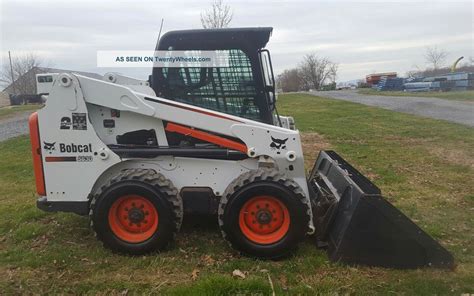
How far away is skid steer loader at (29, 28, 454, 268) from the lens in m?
4.11

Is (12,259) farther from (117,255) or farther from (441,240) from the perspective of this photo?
(441,240)

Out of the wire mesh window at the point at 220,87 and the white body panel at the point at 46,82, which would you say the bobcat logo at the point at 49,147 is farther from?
the wire mesh window at the point at 220,87

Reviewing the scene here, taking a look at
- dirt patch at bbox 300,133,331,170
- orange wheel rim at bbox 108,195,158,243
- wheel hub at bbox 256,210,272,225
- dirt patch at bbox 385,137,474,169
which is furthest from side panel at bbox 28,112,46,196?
dirt patch at bbox 385,137,474,169

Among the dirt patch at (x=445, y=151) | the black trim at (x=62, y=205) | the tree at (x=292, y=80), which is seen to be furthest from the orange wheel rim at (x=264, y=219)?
the tree at (x=292, y=80)

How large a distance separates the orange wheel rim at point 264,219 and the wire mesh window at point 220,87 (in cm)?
104

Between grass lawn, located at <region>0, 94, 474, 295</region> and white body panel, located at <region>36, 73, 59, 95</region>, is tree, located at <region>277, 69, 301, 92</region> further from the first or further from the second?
white body panel, located at <region>36, 73, 59, 95</region>

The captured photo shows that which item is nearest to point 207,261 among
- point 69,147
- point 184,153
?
point 184,153

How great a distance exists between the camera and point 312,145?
38.4ft

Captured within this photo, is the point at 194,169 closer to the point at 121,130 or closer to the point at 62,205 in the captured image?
the point at 121,130

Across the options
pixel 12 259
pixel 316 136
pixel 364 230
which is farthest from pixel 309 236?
pixel 316 136

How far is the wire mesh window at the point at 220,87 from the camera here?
479 centimetres

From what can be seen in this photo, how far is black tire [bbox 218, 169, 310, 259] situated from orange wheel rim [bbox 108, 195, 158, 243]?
0.72 meters

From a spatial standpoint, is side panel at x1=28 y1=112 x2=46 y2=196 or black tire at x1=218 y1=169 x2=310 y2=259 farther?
side panel at x1=28 y1=112 x2=46 y2=196

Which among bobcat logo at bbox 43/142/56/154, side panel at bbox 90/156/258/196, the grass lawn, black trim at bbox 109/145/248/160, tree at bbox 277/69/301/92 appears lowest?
the grass lawn
